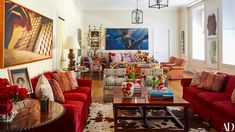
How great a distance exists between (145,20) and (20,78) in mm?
9351

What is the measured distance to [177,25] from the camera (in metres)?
11.7

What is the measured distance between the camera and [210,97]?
3.82 m

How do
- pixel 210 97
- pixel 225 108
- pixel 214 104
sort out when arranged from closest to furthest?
pixel 225 108
pixel 214 104
pixel 210 97

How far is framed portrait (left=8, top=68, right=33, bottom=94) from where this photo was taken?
2824 mm

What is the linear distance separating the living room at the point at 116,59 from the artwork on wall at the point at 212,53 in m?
0.04

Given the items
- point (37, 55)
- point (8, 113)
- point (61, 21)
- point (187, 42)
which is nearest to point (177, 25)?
point (187, 42)

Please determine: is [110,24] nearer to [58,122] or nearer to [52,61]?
[52,61]

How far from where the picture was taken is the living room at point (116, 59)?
112 inches

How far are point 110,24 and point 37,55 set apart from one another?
7.84 meters

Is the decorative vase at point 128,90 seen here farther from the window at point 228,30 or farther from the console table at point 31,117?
the window at point 228,30

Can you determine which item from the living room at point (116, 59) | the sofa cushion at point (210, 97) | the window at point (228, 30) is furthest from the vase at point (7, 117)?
the window at point (228, 30)

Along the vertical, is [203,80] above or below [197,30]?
below

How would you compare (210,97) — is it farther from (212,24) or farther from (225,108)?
(212,24)

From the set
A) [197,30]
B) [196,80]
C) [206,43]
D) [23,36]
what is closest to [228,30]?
[206,43]
